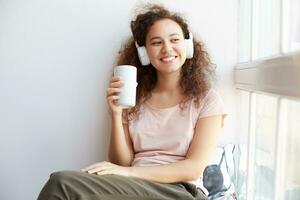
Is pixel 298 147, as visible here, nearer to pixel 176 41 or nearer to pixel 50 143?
pixel 176 41

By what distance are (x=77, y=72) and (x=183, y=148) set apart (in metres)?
0.55

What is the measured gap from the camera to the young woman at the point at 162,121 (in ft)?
3.96

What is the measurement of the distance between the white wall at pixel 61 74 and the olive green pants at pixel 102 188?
511mm

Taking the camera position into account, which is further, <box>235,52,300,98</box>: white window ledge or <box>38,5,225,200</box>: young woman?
<box>38,5,225,200</box>: young woman

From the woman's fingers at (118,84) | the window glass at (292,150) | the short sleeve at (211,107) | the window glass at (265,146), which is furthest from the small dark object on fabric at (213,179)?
the woman's fingers at (118,84)

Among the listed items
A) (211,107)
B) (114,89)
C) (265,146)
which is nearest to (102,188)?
(114,89)

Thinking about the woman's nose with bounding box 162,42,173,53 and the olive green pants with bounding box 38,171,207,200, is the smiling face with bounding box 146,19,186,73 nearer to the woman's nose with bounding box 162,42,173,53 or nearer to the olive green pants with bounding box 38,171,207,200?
the woman's nose with bounding box 162,42,173,53

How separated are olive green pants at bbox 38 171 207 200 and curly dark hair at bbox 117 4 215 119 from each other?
1.08 ft

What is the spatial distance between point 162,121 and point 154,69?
0.76 ft

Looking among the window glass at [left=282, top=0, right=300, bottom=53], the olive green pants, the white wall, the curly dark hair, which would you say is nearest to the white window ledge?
the window glass at [left=282, top=0, right=300, bottom=53]

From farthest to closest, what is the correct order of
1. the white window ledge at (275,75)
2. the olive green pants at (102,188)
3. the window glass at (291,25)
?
1. the olive green pants at (102,188)
2. the window glass at (291,25)
3. the white window ledge at (275,75)

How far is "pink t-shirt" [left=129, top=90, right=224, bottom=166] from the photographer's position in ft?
4.52

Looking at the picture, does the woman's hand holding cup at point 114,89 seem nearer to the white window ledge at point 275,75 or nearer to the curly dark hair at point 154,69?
the curly dark hair at point 154,69

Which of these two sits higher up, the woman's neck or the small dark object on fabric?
the woman's neck
